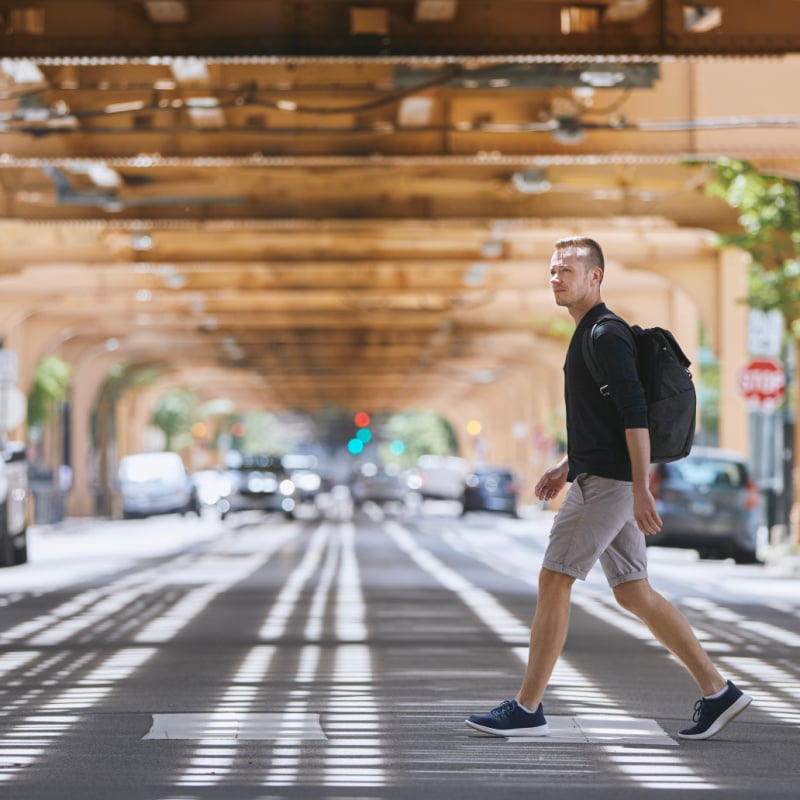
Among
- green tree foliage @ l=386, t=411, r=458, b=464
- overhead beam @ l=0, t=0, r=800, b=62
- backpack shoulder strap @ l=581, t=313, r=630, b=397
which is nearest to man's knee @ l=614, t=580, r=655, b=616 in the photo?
backpack shoulder strap @ l=581, t=313, r=630, b=397

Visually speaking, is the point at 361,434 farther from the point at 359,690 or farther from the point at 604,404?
the point at 604,404

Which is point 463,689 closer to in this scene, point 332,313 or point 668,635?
point 668,635

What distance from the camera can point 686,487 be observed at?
2920 centimetres

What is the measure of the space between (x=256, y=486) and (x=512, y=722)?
156ft

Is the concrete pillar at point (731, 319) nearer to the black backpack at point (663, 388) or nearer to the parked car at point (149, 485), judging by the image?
the parked car at point (149, 485)

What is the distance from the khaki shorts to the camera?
8.73 m

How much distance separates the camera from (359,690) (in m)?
11.4

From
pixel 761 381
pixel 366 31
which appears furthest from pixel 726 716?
pixel 761 381

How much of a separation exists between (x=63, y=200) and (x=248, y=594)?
8.47m

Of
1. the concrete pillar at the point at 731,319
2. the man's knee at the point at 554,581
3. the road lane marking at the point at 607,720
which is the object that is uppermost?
the concrete pillar at the point at 731,319

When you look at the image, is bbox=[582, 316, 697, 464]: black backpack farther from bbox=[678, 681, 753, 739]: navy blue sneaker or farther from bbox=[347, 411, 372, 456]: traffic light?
bbox=[347, 411, 372, 456]: traffic light

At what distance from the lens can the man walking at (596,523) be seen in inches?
343

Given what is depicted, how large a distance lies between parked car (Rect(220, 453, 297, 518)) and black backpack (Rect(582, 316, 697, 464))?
1853 inches

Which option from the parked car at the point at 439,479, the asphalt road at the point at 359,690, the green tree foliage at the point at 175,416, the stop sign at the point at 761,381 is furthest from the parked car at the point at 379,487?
the asphalt road at the point at 359,690
